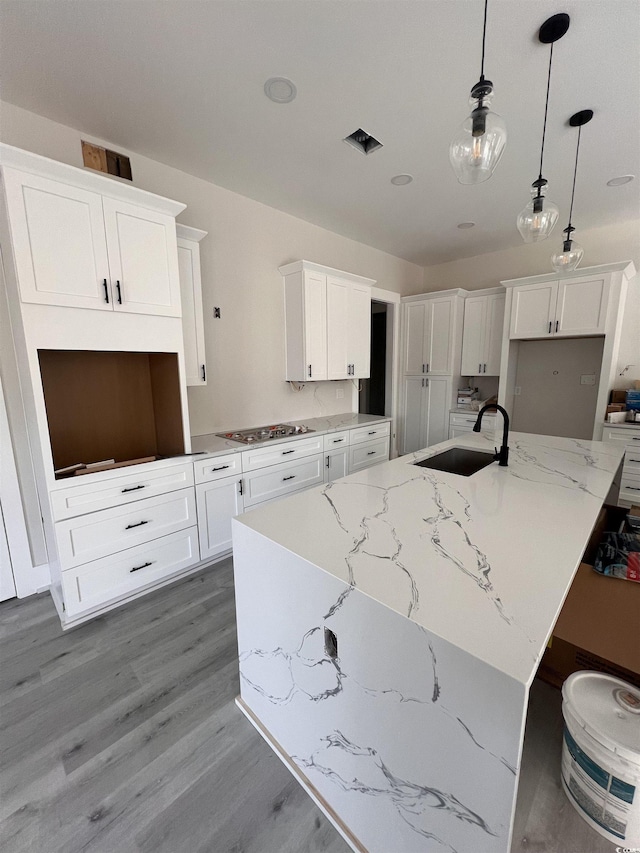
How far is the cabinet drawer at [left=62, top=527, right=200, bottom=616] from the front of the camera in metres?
1.91

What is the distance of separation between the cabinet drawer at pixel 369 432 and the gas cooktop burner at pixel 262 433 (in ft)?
1.85

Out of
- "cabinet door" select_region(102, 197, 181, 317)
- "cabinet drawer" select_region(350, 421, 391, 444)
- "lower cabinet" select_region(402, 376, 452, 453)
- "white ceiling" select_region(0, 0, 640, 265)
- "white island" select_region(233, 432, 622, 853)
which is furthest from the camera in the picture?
"lower cabinet" select_region(402, 376, 452, 453)

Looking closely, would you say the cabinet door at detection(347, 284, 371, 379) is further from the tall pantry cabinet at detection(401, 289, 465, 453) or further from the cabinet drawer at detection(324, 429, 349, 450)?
the tall pantry cabinet at detection(401, 289, 465, 453)

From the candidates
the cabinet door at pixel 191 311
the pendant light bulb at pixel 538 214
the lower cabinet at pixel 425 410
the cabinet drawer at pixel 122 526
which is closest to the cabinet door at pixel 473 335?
the lower cabinet at pixel 425 410

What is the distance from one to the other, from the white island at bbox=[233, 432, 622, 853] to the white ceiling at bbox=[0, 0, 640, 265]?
2.07m

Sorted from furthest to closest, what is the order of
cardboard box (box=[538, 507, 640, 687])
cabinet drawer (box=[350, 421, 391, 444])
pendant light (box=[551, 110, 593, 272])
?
cabinet drawer (box=[350, 421, 391, 444])
pendant light (box=[551, 110, 593, 272])
cardboard box (box=[538, 507, 640, 687])

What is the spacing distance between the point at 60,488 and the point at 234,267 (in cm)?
222

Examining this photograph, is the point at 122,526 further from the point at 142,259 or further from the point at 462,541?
the point at 462,541

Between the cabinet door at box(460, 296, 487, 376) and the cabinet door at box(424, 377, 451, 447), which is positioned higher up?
the cabinet door at box(460, 296, 487, 376)

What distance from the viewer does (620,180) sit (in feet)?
9.11

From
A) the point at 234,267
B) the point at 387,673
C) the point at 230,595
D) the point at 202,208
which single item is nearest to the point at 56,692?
the point at 230,595

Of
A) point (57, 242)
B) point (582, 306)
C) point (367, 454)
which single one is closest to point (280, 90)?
point (57, 242)

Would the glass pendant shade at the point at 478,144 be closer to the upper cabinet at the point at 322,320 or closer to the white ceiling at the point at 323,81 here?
the white ceiling at the point at 323,81

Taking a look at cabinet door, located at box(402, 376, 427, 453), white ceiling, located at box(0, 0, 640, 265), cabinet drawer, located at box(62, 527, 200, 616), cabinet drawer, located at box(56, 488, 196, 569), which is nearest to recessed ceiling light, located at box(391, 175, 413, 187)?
white ceiling, located at box(0, 0, 640, 265)
